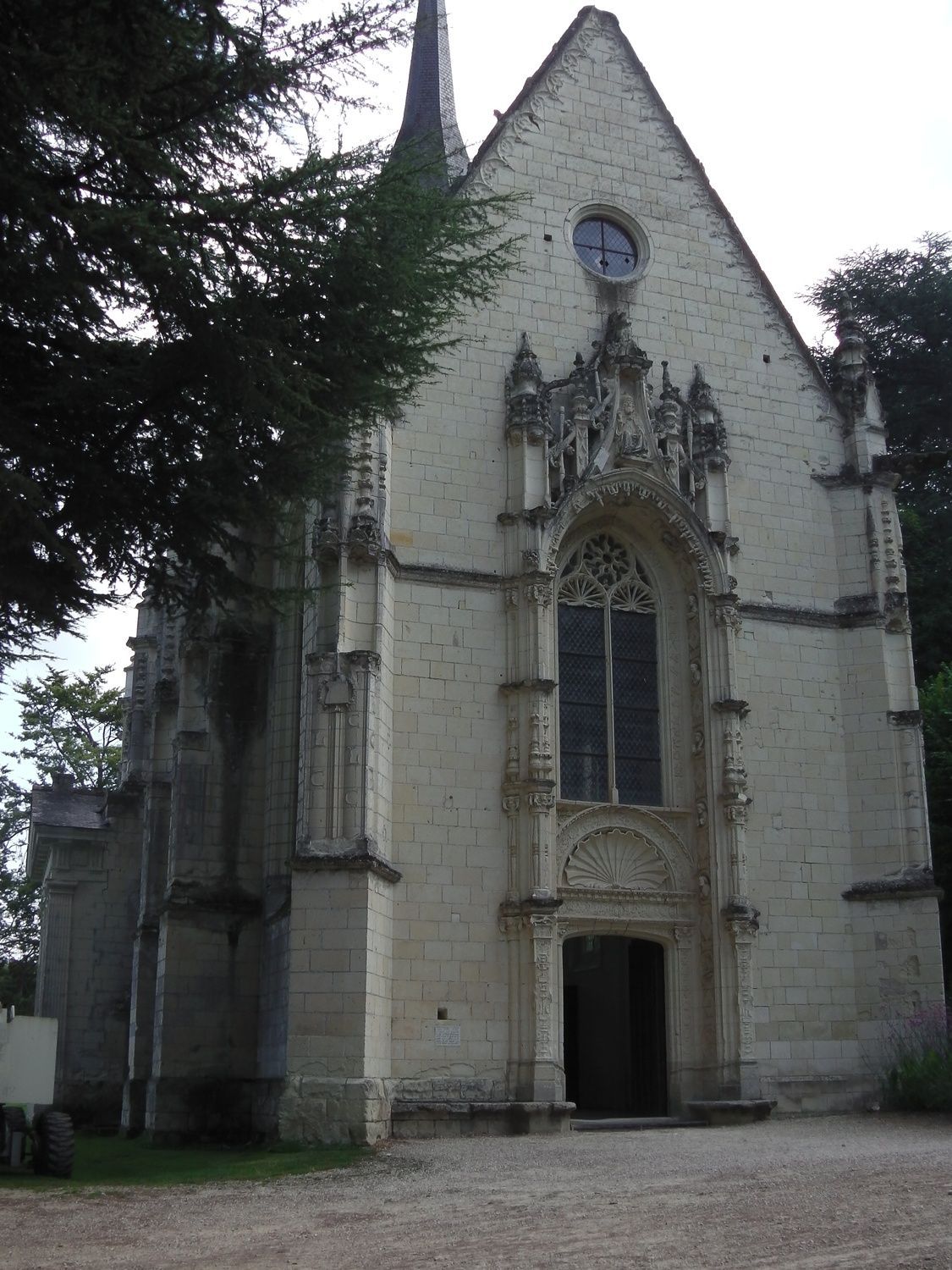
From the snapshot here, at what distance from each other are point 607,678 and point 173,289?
1170 centimetres

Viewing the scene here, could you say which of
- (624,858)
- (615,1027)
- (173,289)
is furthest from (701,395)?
(173,289)

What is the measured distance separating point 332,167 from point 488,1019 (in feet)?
37.1

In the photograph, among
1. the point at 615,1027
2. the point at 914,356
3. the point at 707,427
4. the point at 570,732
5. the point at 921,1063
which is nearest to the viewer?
the point at 921,1063

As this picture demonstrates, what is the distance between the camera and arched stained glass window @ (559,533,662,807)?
1982 centimetres

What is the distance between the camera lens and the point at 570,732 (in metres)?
19.9

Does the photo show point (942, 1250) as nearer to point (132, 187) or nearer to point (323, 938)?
point (132, 187)

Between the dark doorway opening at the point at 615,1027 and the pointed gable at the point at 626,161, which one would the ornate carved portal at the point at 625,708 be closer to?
the dark doorway opening at the point at 615,1027

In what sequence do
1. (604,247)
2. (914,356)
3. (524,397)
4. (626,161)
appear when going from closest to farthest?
(524,397)
(604,247)
(626,161)
(914,356)

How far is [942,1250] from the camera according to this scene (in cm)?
775

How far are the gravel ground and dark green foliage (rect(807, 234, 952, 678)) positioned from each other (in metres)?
22.0

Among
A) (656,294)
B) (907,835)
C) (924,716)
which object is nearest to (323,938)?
(907,835)

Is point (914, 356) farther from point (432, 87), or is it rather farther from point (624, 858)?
point (624, 858)

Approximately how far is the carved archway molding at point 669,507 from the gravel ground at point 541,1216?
8.74 m

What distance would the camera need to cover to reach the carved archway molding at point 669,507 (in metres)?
20.2
